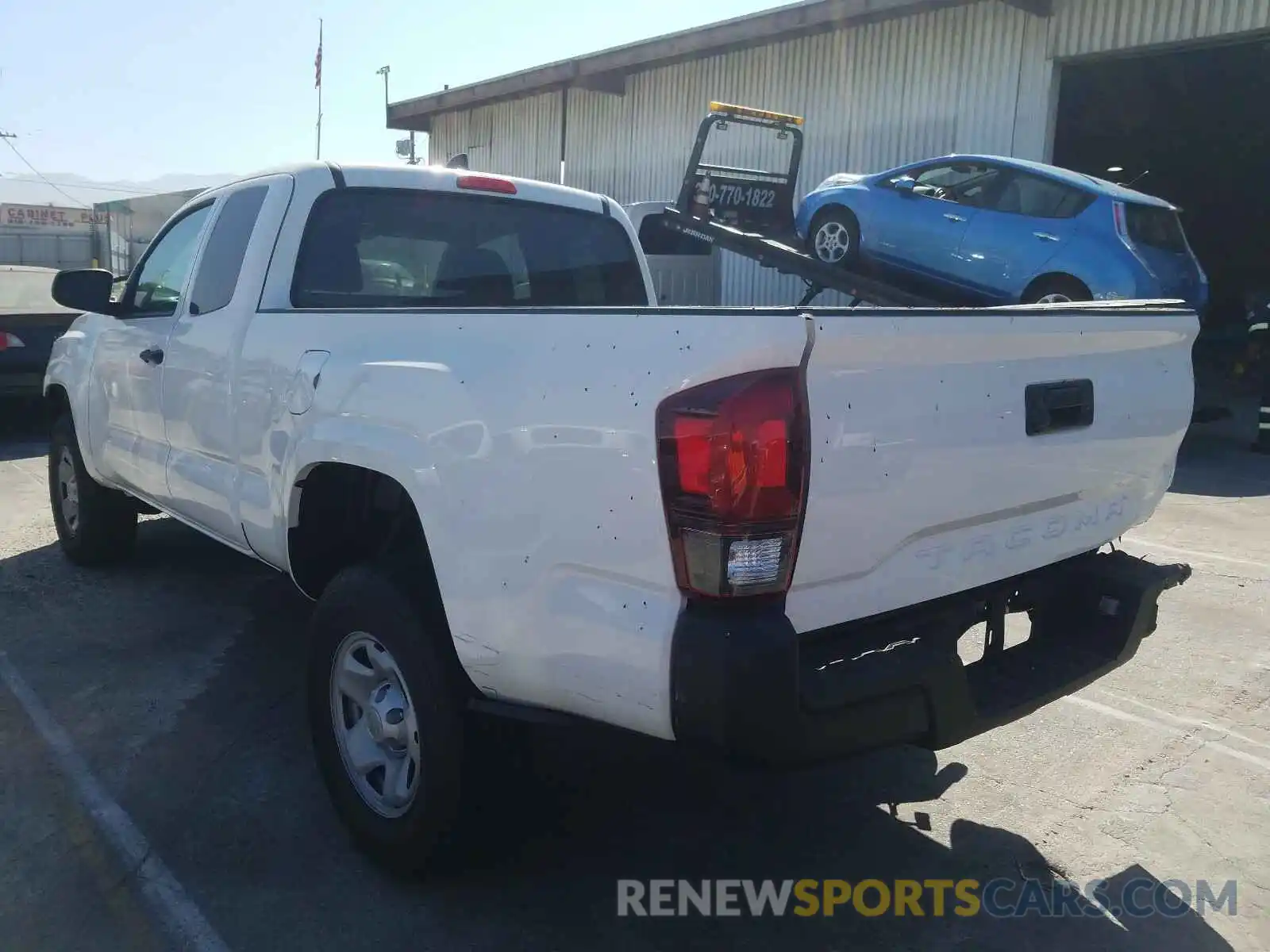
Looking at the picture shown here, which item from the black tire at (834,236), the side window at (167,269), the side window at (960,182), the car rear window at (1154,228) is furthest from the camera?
the black tire at (834,236)

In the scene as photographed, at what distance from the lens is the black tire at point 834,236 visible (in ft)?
38.6

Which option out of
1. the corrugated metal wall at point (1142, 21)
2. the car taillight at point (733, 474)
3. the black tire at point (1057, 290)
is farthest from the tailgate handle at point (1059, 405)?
the corrugated metal wall at point (1142, 21)

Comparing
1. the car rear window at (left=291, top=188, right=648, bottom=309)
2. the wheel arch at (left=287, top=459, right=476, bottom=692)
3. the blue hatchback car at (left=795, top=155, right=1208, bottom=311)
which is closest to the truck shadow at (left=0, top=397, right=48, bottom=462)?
the car rear window at (left=291, top=188, right=648, bottom=309)

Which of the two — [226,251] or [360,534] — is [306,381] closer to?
[360,534]

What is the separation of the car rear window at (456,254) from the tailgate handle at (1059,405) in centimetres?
192

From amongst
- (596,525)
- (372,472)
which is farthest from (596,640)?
(372,472)

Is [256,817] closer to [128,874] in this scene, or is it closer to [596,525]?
[128,874]

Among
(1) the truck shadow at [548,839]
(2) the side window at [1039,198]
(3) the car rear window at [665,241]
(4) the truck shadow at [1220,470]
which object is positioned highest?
(2) the side window at [1039,198]

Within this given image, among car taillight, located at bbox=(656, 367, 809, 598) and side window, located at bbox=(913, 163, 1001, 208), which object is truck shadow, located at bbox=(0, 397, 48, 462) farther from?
car taillight, located at bbox=(656, 367, 809, 598)

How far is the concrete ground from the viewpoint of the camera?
2.82m

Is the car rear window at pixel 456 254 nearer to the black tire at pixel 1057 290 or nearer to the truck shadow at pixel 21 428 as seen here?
the black tire at pixel 1057 290

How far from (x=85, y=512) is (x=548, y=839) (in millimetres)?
3838

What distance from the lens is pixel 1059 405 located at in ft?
9.17

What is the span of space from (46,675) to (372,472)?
232cm
